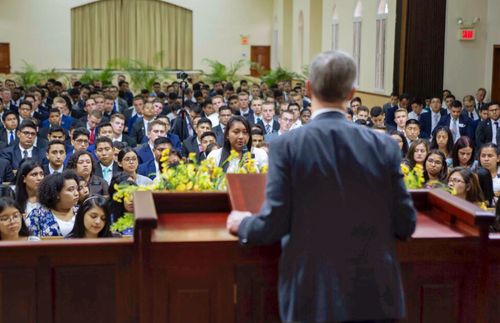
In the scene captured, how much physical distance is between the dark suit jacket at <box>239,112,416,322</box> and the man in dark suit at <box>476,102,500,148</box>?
1005cm

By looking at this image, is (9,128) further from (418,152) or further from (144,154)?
(418,152)

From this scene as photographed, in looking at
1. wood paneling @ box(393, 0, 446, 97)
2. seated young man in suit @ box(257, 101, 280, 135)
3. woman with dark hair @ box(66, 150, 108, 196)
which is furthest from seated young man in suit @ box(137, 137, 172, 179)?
wood paneling @ box(393, 0, 446, 97)

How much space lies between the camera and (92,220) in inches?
218

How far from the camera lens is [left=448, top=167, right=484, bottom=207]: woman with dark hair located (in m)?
6.70

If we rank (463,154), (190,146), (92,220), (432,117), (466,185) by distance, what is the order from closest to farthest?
(92,220), (466,185), (463,154), (190,146), (432,117)

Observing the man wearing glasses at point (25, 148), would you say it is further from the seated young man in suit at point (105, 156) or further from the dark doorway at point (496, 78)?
the dark doorway at point (496, 78)

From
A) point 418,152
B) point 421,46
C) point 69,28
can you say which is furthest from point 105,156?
point 69,28

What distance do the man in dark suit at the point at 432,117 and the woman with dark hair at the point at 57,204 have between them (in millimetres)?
8915

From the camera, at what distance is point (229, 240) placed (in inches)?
126

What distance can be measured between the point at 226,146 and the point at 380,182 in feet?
15.1

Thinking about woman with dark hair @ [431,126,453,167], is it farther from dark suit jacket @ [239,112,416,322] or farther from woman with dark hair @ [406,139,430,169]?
dark suit jacket @ [239,112,416,322]

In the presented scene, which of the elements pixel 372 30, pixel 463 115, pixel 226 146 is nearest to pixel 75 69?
pixel 372 30

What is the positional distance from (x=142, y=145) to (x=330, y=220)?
7.35m

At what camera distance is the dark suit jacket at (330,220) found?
276 cm
